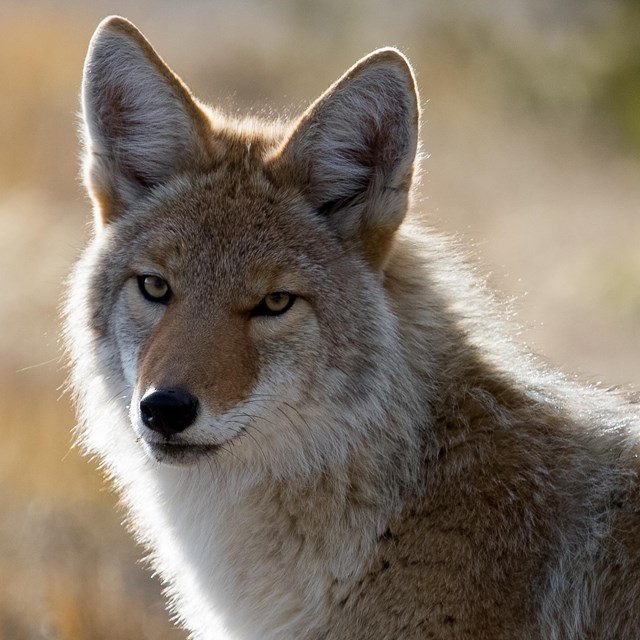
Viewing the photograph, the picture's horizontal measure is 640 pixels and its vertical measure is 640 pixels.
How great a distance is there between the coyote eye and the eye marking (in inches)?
15.1

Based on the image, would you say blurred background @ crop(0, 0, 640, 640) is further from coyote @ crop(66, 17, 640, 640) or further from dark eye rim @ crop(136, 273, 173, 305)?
dark eye rim @ crop(136, 273, 173, 305)

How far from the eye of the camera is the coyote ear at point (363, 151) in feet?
14.3

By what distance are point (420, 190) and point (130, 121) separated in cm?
1402

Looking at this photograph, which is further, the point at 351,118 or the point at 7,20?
the point at 7,20

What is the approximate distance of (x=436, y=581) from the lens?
3.94m

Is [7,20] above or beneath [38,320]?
above

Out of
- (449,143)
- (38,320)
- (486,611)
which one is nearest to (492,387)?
(486,611)

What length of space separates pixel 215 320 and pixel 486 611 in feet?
4.86

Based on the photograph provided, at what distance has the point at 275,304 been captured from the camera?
4.28 meters

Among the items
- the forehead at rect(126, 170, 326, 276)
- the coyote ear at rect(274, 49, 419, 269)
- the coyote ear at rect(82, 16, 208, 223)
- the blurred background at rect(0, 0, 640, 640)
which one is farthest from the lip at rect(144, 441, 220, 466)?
the blurred background at rect(0, 0, 640, 640)

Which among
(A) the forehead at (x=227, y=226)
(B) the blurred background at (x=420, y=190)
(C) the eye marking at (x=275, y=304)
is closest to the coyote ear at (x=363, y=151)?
(A) the forehead at (x=227, y=226)

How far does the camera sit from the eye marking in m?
4.26

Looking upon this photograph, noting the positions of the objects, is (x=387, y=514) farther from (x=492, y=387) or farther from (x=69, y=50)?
(x=69, y=50)

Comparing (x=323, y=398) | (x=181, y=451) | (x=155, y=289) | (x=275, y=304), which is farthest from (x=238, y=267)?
(x=181, y=451)
